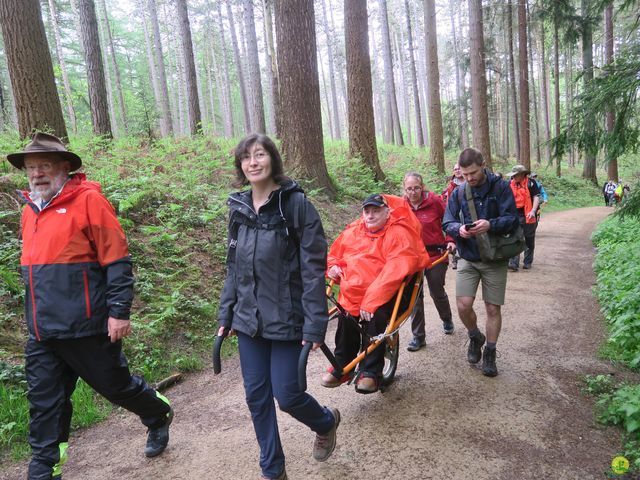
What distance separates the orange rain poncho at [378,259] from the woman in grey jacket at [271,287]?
1.18m

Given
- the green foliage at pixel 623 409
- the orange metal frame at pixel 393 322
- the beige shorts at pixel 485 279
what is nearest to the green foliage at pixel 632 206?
the beige shorts at pixel 485 279

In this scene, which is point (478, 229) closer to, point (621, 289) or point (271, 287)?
point (271, 287)

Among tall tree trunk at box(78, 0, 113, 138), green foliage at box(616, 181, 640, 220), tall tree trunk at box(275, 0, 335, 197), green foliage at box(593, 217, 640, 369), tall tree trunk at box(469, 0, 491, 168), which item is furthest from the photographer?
tall tree trunk at box(469, 0, 491, 168)

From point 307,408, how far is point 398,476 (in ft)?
2.79

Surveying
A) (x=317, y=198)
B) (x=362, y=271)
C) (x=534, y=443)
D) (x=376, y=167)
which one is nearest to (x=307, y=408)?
(x=362, y=271)

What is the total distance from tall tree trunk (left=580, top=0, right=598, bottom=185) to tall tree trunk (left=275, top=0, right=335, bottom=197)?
5.39m

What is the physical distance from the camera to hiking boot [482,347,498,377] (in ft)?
14.7

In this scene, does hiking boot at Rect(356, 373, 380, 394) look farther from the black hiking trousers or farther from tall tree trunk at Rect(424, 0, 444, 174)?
tall tree trunk at Rect(424, 0, 444, 174)

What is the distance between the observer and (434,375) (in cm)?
456

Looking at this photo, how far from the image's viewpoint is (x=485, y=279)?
14.8 ft

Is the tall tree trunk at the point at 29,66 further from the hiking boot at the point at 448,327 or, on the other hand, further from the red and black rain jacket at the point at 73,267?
the hiking boot at the point at 448,327

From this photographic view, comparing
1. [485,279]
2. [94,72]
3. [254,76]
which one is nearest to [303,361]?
[485,279]

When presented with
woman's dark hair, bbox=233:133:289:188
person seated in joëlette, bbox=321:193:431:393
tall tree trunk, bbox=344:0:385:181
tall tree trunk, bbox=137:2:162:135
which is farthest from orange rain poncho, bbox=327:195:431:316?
tall tree trunk, bbox=137:2:162:135

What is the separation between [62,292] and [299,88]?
8012 millimetres
